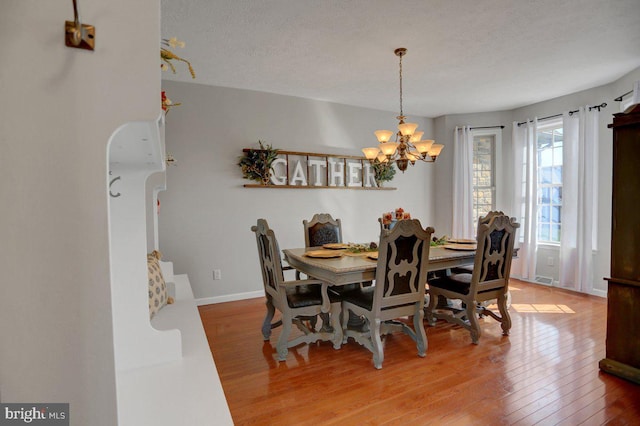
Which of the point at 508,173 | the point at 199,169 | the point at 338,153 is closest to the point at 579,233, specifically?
the point at 508,173

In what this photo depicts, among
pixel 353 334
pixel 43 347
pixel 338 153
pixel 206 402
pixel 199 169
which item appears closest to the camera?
pixel 43 347

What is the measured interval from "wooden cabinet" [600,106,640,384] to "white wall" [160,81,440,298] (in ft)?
10.1

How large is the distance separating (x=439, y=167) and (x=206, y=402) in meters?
5.38

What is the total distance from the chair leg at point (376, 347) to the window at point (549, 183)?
3.70 m

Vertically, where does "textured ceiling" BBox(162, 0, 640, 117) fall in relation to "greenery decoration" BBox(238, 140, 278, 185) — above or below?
above

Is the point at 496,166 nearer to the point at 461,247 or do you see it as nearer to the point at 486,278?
the point at 461,247

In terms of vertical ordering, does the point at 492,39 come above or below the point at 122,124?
above

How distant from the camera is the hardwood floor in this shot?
184 centimetres

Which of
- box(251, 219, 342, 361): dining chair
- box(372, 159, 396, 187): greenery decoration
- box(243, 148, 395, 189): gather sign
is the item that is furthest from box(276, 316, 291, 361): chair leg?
box(372, 159, 396, 187): greenery decoration

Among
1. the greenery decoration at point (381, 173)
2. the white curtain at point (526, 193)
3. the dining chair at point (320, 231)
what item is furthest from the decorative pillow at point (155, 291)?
the white curtain at point (526, 193)

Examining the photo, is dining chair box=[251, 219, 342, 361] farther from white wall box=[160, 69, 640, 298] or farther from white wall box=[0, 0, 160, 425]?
white wall box=[0, 0, 160, 425]

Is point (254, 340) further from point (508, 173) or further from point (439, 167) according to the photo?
point (508, 173)

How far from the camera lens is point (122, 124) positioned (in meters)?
0.64

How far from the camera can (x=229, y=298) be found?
162 inches
